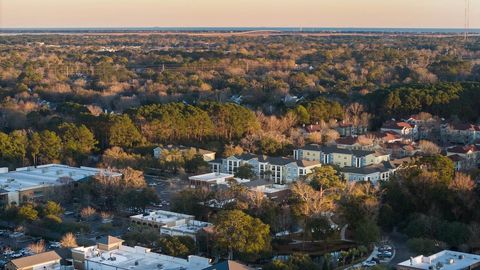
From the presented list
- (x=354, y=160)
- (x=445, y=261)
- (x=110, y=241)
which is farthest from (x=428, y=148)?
(x=110, y=241)

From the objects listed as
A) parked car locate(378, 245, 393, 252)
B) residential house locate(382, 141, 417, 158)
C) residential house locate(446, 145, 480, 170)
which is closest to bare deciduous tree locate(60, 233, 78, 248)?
parked car locate(378, 245, 393, 252)

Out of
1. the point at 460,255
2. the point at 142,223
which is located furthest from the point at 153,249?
the point at 460,255

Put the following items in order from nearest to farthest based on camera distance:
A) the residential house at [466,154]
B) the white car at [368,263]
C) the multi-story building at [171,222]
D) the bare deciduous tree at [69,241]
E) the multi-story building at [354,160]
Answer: the white car at [368,263] < the bare deciduous tree at [69,241] < the multi-story building at [171,222] < the multi-story building at [354,160] < the residential house at [466,154]

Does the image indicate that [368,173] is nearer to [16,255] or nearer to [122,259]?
[122,259]

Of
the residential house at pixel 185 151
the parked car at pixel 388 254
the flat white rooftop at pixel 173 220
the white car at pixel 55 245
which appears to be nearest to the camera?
the parked car at pixel 388 254

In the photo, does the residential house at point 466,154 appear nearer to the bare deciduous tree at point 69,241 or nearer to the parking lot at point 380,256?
the parking lot at point 380,256

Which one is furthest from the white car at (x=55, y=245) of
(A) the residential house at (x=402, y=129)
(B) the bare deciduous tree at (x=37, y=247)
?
(A) the residential house at (x=402, y=129)

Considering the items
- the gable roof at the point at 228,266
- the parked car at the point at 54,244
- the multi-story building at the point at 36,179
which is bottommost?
the parked car at the point at 54,244
